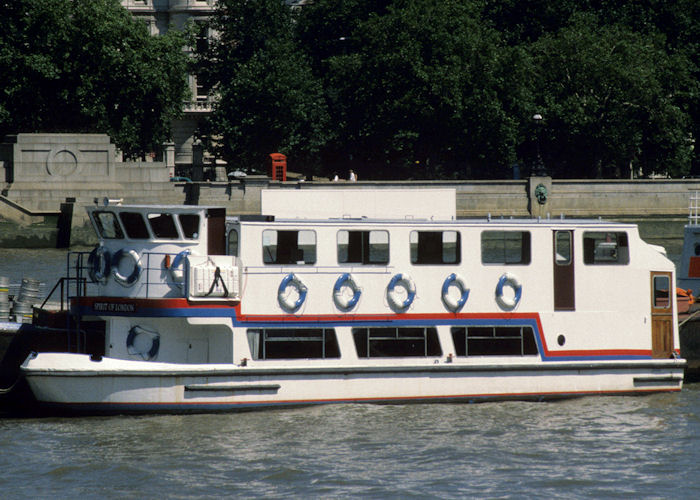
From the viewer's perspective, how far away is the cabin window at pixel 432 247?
23734 millimetres

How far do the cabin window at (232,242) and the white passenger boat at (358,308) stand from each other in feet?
0.14

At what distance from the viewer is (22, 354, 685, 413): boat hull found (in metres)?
22.3

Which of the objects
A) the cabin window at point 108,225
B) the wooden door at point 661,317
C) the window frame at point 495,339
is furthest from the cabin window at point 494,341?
the cabin window at point 108,225

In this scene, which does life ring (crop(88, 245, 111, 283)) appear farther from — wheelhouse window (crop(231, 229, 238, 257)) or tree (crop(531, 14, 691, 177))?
tree (crop(531, 14, 691, 177))

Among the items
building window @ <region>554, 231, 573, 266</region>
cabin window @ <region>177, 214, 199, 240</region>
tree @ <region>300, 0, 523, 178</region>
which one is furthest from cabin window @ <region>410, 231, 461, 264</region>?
tree @ <region>300, 0, 523, 178</region>

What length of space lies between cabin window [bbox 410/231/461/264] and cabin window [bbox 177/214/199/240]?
13.5 ft

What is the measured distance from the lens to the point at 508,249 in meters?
24.2

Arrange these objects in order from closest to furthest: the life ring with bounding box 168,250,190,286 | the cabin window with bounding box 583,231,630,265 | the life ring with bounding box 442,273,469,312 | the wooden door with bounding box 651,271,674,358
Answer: the life ring with bounding box 168,250,190,286, the life ring with bounding box 442,273,469,312, the cabin window with bounding box 583,231,630,265, the wooden door with bounding box 651,271,674,358

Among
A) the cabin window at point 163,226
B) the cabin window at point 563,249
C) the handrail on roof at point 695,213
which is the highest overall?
the handrail on roof at point 695,213

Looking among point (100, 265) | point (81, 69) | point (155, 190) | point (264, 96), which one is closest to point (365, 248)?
point (100, 265)

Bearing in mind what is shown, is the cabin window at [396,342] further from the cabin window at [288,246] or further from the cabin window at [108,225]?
the cabin window at [108,225]

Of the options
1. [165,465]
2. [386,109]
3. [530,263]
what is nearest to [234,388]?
[165,465]

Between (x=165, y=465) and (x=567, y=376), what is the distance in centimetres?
843

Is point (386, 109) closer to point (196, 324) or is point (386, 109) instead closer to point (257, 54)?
point (257, 54)
